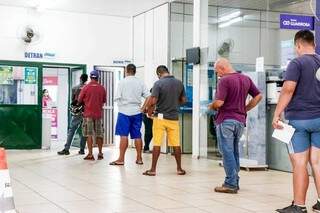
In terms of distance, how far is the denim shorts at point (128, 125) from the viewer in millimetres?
7242

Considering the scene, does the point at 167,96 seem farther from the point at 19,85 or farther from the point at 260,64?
the point at 19,85

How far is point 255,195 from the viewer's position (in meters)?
4.90

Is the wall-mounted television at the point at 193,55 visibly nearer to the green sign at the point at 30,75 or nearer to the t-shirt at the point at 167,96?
the t-shirt at the point at 167,96

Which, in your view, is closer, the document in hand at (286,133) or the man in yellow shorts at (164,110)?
the document in hand at (286,133)

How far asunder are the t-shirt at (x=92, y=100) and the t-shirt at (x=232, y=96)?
3442 millimetres

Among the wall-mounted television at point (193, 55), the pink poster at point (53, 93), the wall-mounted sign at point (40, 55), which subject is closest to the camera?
the wall-mounted television at point (193, 55)

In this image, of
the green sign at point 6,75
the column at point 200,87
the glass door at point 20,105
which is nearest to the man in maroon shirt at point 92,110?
the column at point 200,87

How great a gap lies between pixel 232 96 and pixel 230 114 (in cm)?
18

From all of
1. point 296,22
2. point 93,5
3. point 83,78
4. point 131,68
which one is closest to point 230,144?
point 296,22

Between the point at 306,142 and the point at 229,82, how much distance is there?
47.9 inches

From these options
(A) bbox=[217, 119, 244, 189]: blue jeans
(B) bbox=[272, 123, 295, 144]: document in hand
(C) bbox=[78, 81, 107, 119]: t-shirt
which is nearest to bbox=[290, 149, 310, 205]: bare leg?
(B) bbox=[272, 123, 295, 144]: document in hand

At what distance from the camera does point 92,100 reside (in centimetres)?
799

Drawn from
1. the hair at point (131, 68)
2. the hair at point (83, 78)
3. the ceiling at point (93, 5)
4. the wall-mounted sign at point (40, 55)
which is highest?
the ceiling at point (93, 5)

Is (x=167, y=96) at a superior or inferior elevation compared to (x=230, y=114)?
superior
